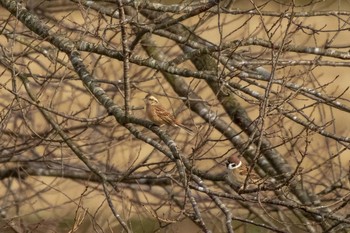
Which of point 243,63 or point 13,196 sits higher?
point 13,196

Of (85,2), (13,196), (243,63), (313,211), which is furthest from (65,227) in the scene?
(313,211)

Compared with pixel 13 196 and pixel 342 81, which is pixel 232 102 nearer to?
pixel 342 81

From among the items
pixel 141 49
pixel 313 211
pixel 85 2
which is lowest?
pixel 313 211

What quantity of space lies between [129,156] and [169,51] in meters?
1.32

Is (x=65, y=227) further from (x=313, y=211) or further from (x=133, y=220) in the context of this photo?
(x=313, y=211)

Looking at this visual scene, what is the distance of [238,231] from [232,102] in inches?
75.5

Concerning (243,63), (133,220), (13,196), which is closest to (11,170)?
(13,196)

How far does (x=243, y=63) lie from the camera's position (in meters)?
7.09

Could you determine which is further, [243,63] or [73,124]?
[73,124]

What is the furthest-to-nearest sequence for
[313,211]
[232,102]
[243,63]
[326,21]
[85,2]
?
[326,21] < [232,102] < [85,2] < [243,63] < [313,211]

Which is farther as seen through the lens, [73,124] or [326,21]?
[326,21]

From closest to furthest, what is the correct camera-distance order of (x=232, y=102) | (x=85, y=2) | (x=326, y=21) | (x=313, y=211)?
(x=313, y=211) < (x=85, y=2) < (x=232, y=102) < (x=326, y=21)

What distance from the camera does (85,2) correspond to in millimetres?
7812

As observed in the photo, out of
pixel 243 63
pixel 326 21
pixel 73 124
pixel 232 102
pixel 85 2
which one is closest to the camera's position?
pixel 243 63
